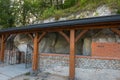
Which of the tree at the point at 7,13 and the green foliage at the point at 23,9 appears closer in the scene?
the green foliage at the point at 23,9

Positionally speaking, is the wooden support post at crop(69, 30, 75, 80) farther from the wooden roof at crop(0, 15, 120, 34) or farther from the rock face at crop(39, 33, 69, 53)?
the rock face at crop(39, 33, 69, 53)

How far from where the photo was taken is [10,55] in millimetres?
12117

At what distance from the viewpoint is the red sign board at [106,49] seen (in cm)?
678

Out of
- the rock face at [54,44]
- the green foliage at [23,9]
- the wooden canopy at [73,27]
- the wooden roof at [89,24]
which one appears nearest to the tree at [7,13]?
the green foliage at [23,9]

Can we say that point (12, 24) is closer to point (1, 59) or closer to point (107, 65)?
point (1, 59)

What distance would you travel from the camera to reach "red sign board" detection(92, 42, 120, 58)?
6.78m

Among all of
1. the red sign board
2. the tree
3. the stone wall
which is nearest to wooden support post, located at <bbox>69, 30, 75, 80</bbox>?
the stone wall

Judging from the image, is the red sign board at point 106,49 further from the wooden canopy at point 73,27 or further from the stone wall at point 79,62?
the wooden canopy at point 73,27

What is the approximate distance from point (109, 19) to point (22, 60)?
883cm

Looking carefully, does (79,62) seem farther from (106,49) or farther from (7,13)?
(7,13)

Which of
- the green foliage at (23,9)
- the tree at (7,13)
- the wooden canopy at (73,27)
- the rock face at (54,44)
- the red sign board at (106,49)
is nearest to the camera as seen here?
the wooden canopy at (73,27)

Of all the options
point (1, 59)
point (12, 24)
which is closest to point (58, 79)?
point (1, 59)

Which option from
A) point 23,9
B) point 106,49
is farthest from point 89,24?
point 23,9

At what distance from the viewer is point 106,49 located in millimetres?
6980
